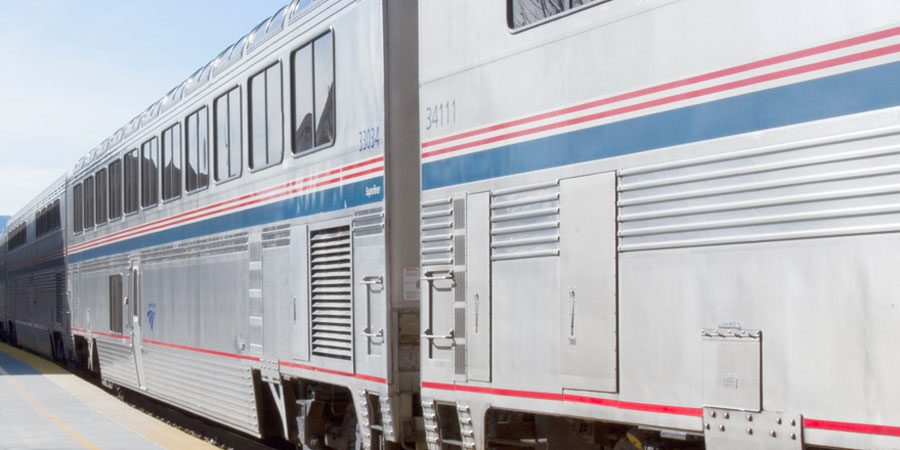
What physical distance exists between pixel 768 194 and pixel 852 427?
93 cm

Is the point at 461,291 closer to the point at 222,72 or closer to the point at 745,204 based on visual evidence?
the point at 745,204

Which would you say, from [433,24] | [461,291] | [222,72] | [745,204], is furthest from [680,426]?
[222,72]

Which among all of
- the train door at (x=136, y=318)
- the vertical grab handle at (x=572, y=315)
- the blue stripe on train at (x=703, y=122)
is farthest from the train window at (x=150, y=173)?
the vertical grab handle at (x=572, y=315)

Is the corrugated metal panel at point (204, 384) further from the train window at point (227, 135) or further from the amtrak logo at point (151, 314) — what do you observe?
the train window at point (227, 135)

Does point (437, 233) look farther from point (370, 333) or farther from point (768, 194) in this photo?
point (768, 194)

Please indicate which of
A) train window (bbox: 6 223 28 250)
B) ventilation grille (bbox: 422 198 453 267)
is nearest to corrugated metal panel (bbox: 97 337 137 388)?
ventilation grille (bbox: 422 198 453 267)

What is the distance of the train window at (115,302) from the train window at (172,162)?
3.20 metres

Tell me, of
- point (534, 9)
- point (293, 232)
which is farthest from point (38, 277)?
point (534, 9)

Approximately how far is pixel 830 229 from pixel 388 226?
12.5 feet

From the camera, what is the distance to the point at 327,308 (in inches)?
329

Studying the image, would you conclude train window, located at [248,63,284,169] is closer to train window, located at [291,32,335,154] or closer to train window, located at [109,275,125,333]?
train window, located at [291,32,335,154]

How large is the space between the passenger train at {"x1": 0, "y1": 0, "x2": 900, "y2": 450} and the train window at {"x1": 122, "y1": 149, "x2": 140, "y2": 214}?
176 inches

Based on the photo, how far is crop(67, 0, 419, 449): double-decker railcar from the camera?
24.5 ft

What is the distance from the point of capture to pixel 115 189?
1662 cm
